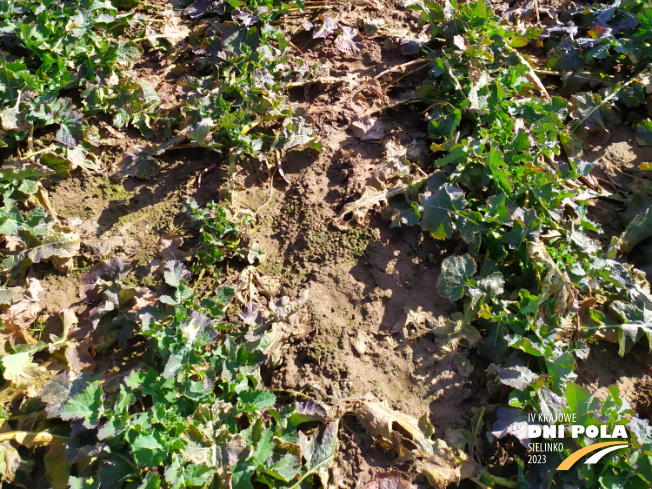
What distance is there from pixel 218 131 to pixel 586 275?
224cm

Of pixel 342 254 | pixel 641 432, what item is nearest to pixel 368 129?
pixel 342 254

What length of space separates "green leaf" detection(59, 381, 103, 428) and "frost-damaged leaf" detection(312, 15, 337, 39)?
270 cm

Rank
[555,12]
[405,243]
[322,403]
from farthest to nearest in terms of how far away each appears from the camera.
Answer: [555,12]
[405,243]
[322,403]

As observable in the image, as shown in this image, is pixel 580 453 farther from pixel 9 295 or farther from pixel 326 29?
pixel 326 29

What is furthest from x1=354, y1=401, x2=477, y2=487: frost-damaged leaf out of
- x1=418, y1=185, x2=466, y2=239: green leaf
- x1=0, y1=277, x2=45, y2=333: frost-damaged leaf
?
x1=0, y1=277, x2=45, y2=333: frost-damaged leaf

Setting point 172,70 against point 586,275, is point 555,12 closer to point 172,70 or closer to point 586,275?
point 586,275

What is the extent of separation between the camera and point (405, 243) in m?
2.90

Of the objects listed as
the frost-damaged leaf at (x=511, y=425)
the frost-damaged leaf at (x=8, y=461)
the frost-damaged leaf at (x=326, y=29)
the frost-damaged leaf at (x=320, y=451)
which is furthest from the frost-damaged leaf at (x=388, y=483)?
the frost-damaged leaf at (x=326, y=29)

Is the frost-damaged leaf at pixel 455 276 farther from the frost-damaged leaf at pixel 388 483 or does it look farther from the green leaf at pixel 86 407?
the green leaf at pixel 86 407

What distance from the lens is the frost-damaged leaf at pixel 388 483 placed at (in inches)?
85.4

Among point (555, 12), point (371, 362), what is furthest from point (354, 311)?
point (555, 12)

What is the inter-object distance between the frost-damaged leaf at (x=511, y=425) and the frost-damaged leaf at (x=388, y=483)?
0.43 metres

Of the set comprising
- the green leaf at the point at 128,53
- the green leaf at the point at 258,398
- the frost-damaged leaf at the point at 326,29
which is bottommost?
the green leaf at the point at 258,398

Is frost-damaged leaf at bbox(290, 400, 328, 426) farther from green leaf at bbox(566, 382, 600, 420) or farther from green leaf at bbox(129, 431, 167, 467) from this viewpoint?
green leaf at bbox(566, 382, 600, 420)
